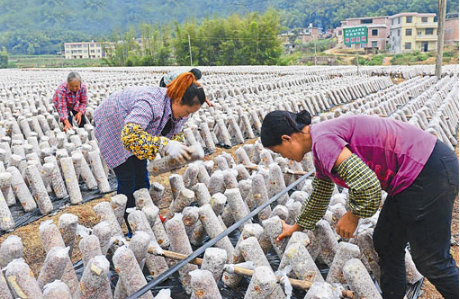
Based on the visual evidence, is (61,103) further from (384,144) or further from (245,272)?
(384,144)

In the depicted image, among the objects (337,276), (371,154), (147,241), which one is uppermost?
(371,154)

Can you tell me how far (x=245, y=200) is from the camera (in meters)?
3.46

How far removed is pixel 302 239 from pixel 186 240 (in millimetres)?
752

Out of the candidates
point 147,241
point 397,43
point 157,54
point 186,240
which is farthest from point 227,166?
point 397,43

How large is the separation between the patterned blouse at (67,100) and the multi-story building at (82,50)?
80.9 metres

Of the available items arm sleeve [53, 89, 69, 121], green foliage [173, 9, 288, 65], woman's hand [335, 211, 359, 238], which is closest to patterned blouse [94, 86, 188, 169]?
woman's hand [335, 211, 359, 238]

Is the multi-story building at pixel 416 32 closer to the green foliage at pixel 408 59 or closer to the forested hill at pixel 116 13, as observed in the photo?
the green foliage at pixel 408 59

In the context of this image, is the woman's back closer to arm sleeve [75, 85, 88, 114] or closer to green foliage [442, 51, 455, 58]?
arm sleeve [75, 85, 88, 114]

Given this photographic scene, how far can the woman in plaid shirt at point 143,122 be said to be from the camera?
7.98ft

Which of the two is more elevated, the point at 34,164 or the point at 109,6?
the point at 109,6

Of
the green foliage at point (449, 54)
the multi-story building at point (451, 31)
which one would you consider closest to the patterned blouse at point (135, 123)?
the green foliage at point (449, 54)

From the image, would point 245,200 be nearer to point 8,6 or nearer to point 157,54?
point 157,54

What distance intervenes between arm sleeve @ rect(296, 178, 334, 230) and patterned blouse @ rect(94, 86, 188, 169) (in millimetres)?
881

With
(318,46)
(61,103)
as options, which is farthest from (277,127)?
(318,46)
